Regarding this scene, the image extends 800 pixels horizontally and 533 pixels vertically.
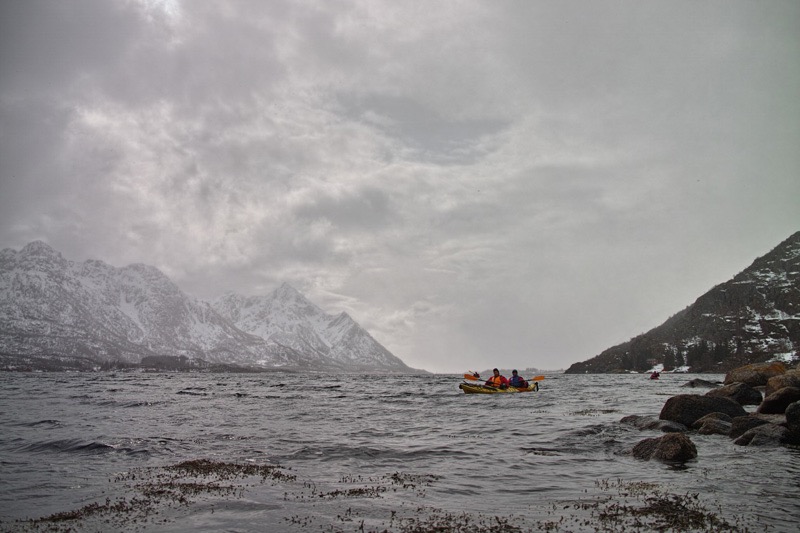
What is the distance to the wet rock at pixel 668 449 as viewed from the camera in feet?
62.5

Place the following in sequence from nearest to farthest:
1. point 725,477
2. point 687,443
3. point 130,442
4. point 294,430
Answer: point 725,477 < point 687,443 < point 130,442 < point 294,430

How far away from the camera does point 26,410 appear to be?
43062 mm

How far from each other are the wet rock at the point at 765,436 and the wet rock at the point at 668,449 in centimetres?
434

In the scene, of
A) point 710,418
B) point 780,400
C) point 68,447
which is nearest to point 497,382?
point 780,400

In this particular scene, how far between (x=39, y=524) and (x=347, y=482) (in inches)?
346

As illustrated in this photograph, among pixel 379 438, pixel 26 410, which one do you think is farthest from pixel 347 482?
pixel 26 410

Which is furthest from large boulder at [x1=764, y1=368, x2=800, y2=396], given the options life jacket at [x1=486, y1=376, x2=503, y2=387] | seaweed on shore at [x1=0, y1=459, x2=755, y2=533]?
life jacket at [x1=486, y1=376, x2=503, y2=387]

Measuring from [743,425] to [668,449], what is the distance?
7.84 metres

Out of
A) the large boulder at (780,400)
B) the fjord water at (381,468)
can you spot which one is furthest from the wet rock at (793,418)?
the large boulder at (780,400)

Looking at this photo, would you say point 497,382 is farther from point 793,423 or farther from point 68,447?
point 68,447

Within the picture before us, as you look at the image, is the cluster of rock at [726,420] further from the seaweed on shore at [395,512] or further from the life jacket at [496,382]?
the life jacket at [496,382]

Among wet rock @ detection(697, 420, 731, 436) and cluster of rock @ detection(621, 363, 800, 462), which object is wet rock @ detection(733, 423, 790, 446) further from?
wet rock @ detection(697, 420, 731, 436)

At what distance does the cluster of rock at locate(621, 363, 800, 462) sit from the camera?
65.3 feet

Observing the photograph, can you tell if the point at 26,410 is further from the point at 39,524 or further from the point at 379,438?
the point at 39,524
